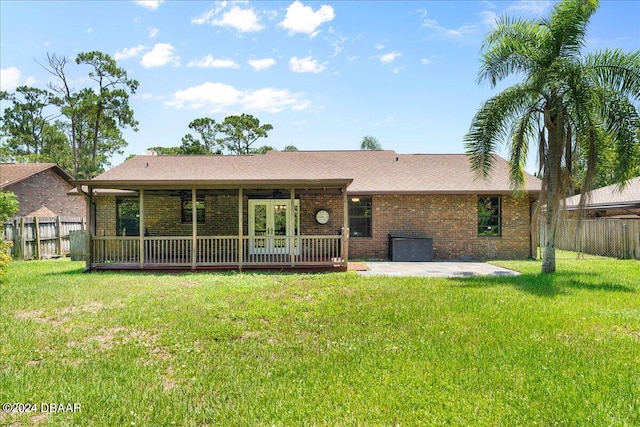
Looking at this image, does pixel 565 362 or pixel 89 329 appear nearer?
pixel 565 362

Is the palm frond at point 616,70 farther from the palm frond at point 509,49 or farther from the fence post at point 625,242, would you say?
the fence post at point 625,242

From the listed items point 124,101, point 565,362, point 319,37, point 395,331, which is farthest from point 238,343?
point 124,101

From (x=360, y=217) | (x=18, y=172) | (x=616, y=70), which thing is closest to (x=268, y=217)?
(x=360, y=217)

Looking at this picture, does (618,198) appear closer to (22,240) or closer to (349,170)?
(349,170)

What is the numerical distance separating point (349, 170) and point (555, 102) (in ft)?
27.6

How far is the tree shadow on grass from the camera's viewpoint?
27.3 feet

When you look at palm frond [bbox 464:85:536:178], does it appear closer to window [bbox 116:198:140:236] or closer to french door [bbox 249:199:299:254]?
french door [bbox 249:199:299:254]

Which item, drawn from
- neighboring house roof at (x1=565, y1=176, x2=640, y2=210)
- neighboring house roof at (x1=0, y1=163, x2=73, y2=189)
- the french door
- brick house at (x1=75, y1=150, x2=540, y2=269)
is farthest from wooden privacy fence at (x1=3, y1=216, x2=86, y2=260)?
neighboring house roof at (x1=565, y1=176, x2=640, y2=210)

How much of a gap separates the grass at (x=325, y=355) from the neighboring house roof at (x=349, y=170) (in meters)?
6.81

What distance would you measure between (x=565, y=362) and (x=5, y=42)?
18.5 m

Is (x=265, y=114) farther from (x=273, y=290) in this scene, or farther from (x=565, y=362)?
(x=565, y=362)

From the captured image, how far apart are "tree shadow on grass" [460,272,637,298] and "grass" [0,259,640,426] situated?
0.35 ft

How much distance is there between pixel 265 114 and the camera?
40.7 m

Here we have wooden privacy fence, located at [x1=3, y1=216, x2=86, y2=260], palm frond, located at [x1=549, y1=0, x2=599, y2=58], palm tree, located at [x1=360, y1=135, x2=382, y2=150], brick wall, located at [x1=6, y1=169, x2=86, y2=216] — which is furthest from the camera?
palm tree, located at [x1=360, y1=135, x2=382, y2=150]
